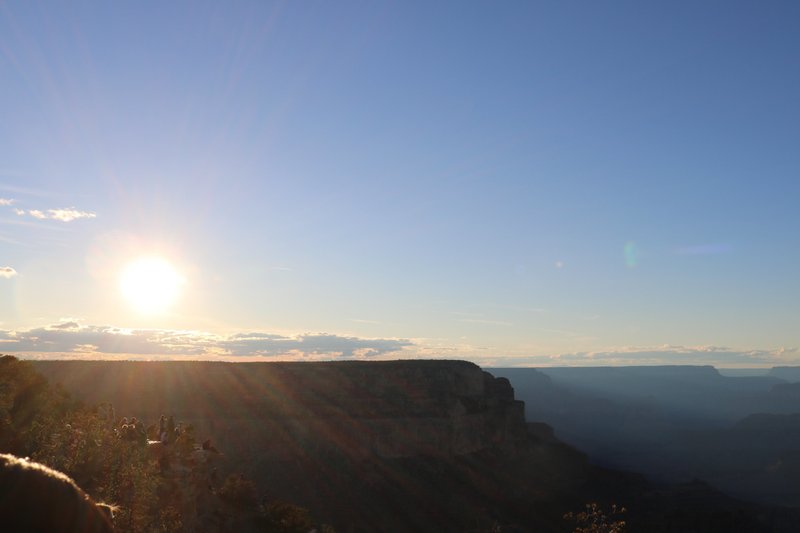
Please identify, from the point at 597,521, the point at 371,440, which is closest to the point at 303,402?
the point at 371,440

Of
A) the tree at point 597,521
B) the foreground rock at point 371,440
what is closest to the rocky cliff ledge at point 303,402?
the foreground rock at point 371,440

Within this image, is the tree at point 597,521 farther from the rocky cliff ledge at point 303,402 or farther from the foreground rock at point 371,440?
the rocky cliff ledge at point 303,402

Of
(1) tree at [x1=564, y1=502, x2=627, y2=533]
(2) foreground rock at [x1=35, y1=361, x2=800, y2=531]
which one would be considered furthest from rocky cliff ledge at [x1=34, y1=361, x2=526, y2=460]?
(1) tree at [x1=564, y1=502, x2=627, y2=533]

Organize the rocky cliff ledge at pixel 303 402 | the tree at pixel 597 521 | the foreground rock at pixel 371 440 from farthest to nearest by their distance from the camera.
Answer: the rocky cliff ledge at pixel 303 402
the foreground rock at pixel 371 440
the tree at pixel 597 521

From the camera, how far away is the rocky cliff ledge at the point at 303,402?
2525 inches

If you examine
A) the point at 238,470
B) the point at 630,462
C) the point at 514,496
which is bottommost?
the point at 630,462

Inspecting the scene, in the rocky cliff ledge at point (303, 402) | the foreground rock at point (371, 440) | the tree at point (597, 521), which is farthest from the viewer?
the rocky cliff ledge at point (303, 402)

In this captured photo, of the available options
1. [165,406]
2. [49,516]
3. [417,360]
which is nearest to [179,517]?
[49,516]

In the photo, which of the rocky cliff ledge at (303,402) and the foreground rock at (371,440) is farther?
the rocky cliff ledge at (303,402)

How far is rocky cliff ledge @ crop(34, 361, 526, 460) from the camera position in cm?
6412

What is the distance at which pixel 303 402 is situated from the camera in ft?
235

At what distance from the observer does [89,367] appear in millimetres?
65875

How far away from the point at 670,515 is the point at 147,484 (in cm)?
8030

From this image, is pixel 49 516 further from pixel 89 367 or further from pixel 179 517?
pixel 89 367
